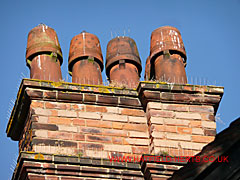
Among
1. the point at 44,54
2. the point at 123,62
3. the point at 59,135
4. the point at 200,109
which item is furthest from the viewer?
the point at 123,62

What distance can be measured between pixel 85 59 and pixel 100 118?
5.28 ft

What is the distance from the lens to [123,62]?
11844 millimetres

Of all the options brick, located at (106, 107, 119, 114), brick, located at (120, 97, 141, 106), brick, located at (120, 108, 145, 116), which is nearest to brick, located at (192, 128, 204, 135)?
brick, located at (120, 108, 145, 116)

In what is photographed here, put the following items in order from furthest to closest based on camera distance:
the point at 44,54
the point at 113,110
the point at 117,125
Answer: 1. the point at 44,54
2. the point at 113,110
3. the point at 117,125

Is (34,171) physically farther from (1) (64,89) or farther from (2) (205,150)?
(2) (205,150)

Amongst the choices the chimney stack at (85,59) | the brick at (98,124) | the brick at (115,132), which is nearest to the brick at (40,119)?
the brick at (98,124)

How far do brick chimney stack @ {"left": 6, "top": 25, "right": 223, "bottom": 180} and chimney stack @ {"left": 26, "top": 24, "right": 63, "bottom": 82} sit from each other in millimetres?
19

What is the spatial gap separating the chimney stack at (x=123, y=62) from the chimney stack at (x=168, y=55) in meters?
A: 0.37

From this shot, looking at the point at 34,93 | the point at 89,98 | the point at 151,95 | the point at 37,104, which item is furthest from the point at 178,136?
the point at 34,93

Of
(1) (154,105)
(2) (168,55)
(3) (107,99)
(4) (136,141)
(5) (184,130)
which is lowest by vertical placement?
(4) (136,141)

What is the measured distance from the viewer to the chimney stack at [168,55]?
11539mm

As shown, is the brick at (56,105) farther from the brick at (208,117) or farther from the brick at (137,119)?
the brick at (208,117)

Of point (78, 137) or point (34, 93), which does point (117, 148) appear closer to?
point (78, 137)

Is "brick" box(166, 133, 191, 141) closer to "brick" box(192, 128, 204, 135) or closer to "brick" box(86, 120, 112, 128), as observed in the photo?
"brick" box(192, 128, 204, 135)
